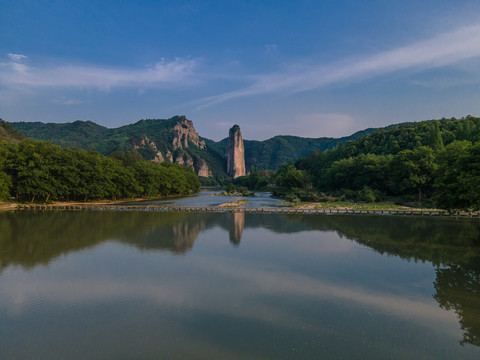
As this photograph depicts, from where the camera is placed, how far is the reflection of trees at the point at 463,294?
11750 millimetres

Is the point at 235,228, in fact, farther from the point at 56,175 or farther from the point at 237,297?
the point at 56,175

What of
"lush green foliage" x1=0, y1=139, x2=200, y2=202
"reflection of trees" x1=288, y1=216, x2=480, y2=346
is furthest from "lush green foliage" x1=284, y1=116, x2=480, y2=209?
"lush green foliage" x1=0, y1=139, x2=200, y2=202

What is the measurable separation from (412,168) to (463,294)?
171 ft

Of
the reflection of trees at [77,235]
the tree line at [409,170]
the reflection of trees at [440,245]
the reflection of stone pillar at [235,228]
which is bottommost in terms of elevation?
the reflection of trees at [440,245]

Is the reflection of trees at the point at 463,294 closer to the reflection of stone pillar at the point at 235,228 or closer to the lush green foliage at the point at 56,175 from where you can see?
the reflection of stone pillar at the point at 235,228

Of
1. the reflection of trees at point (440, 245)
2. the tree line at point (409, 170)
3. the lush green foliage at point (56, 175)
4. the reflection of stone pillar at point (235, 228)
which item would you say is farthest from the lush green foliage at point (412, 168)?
the lush green foliage at point (56, 175)

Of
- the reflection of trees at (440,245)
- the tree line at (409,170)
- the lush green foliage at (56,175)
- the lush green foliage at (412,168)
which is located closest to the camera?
the reflection of trees at (440,245)

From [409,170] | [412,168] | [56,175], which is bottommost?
[409,170]

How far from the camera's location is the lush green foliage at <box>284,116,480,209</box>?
2541 centimetres

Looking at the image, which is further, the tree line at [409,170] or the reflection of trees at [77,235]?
the tree line at [409,170]

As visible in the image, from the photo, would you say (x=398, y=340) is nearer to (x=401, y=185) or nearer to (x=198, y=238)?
(x=198, y=238)

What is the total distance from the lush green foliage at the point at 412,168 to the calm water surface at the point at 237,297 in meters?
5.89

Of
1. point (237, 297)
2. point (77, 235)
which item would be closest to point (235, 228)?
point (77, 235)

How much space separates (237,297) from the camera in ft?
47.8
